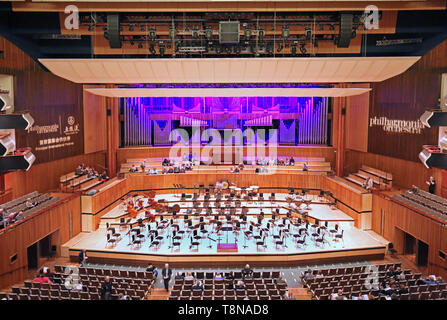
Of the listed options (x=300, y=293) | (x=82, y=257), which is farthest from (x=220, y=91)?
(x=82, y=257)

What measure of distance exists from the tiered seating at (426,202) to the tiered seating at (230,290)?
16.1 feet

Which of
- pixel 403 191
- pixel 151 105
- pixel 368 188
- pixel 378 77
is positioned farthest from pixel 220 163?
pixel 378 77

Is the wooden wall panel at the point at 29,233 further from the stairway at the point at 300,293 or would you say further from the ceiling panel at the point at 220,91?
the stairway at the point at 300,293

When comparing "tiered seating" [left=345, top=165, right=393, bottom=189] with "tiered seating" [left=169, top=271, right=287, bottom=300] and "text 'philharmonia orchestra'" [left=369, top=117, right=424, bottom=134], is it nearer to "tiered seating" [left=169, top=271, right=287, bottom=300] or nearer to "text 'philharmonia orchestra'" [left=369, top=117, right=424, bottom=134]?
"text 'philharmonia orchestra'" [left=369, top=117, right=424, bottom=134]

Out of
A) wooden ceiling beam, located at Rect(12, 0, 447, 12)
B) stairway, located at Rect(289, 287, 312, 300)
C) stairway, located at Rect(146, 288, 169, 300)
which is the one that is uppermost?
wooden ceiling beam, located at Rect(12, 0, 447, 12)

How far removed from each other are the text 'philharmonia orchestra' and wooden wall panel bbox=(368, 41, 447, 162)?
0.12m

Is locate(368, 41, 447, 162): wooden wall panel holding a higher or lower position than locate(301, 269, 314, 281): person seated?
higher

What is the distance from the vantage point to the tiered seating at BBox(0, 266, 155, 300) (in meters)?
7.23

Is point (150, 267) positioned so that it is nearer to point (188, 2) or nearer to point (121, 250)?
point (121, 250)

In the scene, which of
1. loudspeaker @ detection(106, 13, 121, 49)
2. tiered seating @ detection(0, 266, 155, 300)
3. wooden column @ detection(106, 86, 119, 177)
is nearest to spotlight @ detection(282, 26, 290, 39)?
loudspeaker @ detection(106, 13, 121, 49)

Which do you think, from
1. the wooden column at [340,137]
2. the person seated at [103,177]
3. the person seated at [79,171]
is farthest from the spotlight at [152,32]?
→ the wooden column at [340,137]

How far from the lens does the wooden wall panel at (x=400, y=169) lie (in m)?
12.0

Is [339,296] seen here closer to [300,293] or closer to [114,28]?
[300,293]

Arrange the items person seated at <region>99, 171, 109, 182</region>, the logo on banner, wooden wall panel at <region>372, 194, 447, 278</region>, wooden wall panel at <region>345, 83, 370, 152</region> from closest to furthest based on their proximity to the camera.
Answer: wooden wall panel at <region>372, 194, 447, 278</region>
the logo on banner
person seated at <region>99, 171, 109, 182</region>
wooden wall panel at <region>345, 83, 370, 152</region>
